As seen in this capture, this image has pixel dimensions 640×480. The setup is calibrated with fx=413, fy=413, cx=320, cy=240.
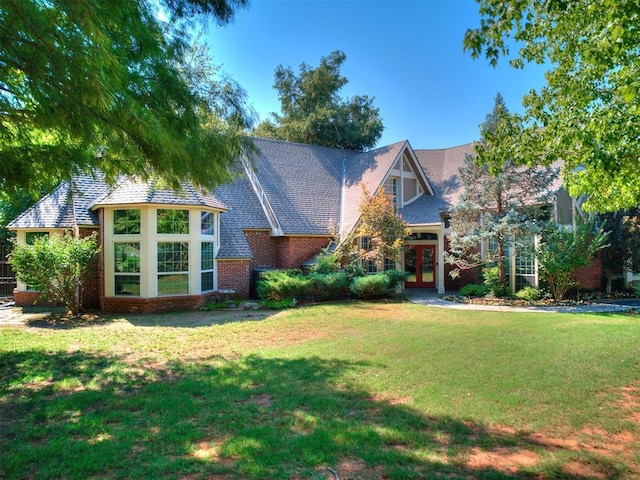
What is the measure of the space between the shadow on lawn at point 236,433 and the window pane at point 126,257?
729 cm

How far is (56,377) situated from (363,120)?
1113 inches

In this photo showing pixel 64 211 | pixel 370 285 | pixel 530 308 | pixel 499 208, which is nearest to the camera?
pixel 530 308

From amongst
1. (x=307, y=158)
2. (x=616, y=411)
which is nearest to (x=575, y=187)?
(x=616, y=411)

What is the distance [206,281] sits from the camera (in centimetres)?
1545

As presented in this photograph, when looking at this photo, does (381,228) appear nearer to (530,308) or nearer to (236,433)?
(530,308)

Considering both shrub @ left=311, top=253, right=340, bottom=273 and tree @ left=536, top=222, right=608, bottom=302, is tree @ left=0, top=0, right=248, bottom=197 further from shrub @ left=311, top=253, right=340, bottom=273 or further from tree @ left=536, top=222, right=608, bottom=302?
tree @ left=536, top=222, right=608, bottom=302

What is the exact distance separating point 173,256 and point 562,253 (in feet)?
45.9

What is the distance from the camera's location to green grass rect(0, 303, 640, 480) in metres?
4.00

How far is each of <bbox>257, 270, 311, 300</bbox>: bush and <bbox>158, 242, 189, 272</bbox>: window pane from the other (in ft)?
9.59

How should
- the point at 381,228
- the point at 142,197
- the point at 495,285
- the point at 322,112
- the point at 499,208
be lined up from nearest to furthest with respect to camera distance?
the point at 142,197 → the point at 499,208 → the point at 495,285 → the point at 381,228 → the point at 322,112

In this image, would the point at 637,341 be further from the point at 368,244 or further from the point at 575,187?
the point at 368,244

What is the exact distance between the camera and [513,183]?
15969 mm

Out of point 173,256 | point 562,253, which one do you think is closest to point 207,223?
point 173,256

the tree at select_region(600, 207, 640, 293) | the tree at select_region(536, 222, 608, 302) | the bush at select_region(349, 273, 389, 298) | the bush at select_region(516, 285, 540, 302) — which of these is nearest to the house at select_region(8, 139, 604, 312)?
the bush at select_region(349, 273, 389, 298)
